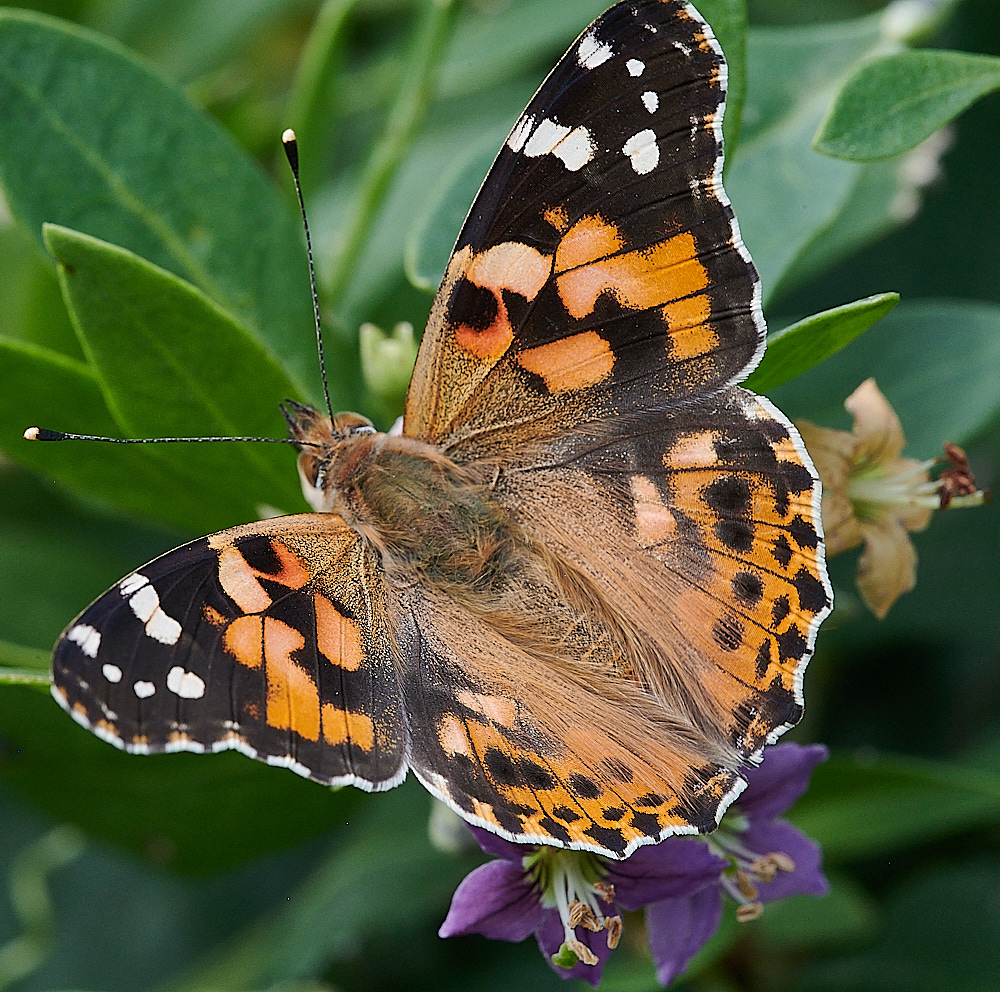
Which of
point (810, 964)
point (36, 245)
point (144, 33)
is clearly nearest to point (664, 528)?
point (36, 245)

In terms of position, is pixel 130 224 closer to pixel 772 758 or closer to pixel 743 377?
pixel 743 377

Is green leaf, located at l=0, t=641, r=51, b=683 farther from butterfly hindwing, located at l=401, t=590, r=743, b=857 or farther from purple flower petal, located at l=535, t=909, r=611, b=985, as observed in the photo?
purple flower petal, located at l=535, t=909, r=611, b=985

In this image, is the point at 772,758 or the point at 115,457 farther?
the point at 115,457

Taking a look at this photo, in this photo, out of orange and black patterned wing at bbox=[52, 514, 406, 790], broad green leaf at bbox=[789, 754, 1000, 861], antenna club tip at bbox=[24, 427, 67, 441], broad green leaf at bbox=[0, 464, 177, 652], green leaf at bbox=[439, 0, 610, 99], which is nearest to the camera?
orange and black patterned wing at bbox=[52, 514, 406, 790]

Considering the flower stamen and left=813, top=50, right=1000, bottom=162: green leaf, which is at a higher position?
left=813, top=50, right=1000, bottom=162: green leaf

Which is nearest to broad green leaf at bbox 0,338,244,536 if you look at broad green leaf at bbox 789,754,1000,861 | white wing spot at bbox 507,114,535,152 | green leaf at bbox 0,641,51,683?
green leaf at bbox 0,641,51,683

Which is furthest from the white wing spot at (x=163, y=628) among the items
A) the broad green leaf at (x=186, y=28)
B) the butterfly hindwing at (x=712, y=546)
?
the broad green leaf at (x=186, y=28)

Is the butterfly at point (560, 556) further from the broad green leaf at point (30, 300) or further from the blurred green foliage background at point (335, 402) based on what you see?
the broad green leaf at point (30, 300)
